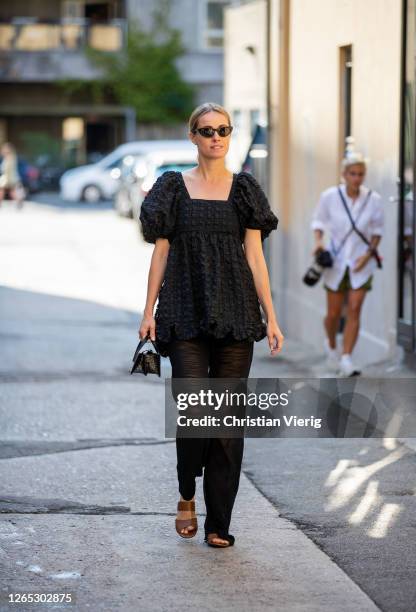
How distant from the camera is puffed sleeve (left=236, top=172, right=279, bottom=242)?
5.79 metres

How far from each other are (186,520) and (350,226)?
4.90 meters

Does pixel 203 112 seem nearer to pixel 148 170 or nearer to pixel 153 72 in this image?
pixel 148 170

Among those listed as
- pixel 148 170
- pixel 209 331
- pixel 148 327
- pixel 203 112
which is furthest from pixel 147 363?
pixel 148 170

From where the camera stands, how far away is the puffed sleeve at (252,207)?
5785 millimetres

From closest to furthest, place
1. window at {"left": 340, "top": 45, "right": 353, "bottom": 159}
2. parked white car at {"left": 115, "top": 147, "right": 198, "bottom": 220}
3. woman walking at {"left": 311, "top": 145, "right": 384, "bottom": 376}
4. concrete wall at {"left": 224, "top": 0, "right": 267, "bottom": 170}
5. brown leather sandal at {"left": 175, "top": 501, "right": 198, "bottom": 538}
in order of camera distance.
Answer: brown leather sandal at {"left": 175, "top": 501, "right": 198, "bottom": 538}, woman walking at {"left": 311, "top": 145, "right": 384, "bottom": 376}, window at {"left": 340, "top": 45, "right": 353, "bottom": 159}, concrete wall at {"left": 224, "top": 0, "right": 267, "bottom": 170}, parked white car at {"left": 115, "top": 147, "right": 198, "bottom": 220}

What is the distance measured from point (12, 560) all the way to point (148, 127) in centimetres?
4580

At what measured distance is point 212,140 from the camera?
577 centimetres

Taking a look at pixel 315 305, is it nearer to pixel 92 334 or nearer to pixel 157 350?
pixel 92 334

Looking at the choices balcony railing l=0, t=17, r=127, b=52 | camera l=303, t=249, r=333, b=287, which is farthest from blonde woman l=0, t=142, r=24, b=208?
camera l=303, t=249, r=333, b=287

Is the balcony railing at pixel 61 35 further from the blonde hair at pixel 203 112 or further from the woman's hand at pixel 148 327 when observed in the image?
the woman's hand at pixel 148 327

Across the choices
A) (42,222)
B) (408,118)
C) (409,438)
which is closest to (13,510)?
(409,438)

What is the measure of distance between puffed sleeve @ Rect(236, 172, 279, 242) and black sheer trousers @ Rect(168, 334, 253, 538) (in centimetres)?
49

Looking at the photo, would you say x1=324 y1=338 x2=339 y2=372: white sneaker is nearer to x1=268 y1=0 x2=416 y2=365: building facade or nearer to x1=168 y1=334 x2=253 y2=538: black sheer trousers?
x1=268 y1=0 x2=416 y2=365: building facade

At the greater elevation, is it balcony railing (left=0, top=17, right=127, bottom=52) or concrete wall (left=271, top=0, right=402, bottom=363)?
balcony railing (left=0, top=17, right=127, bottom=52)
